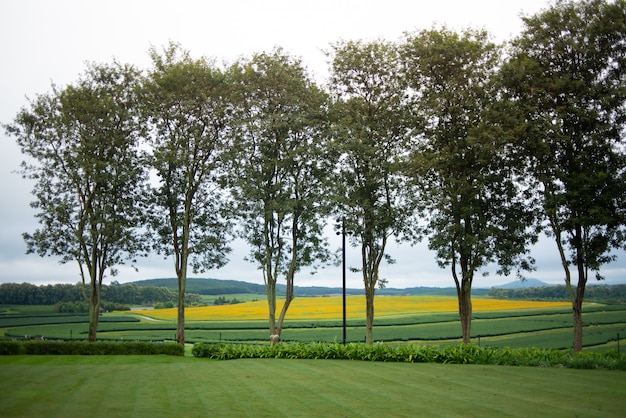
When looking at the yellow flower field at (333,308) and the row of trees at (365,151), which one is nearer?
the row of trees at (365,151)

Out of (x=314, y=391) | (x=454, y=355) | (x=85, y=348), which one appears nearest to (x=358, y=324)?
(x=85, y=348)

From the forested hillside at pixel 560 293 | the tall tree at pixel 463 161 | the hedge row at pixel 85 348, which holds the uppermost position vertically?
the tall tree at pixel 463 161

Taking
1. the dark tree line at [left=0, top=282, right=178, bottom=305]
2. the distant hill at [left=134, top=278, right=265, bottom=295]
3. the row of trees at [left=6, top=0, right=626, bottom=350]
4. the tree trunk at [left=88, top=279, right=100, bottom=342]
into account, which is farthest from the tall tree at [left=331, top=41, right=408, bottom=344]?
the distant hill at [left=134, top=278, right=265, bottom=295]

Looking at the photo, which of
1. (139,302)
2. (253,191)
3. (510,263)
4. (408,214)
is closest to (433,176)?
(408,214)

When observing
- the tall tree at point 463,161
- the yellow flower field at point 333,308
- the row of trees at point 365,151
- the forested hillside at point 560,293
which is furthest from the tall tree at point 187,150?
the forested hillside at point 560,293

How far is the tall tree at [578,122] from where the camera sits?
2634 centimetres

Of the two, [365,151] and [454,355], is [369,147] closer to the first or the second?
[365,151]

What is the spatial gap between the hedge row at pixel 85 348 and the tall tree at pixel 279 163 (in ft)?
21.5

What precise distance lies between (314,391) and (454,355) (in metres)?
7.70

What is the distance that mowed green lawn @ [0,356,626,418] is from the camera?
1128 centimetres

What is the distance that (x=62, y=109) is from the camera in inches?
1373

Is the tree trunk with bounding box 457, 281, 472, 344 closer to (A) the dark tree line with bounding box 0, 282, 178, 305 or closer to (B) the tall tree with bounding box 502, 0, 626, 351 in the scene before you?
(B) the tall tree with bounding box 502, 0, 626, 351

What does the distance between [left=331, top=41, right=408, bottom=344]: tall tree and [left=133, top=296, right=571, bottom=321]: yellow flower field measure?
2697 cm

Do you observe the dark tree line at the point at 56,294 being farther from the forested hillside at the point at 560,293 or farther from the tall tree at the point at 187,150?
the forested hillside at the point at 560,293
